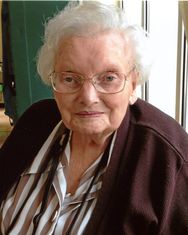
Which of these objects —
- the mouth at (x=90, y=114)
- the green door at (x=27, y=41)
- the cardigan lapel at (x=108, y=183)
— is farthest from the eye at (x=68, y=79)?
the green door at (x=27, y=41)

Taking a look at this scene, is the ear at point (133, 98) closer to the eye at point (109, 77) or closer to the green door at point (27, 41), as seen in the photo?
the eye at point (109, 77)

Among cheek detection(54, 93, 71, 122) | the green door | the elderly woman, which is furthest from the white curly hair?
the green door

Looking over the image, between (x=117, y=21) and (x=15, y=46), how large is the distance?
140cm

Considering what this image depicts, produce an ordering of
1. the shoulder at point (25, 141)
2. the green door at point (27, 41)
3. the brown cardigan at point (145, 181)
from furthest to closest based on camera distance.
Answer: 1. the green door at point (27, 41)
2. the shoulder at point (25, 141)
3. the brown cardigan at point (145, 181)

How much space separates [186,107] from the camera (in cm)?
216

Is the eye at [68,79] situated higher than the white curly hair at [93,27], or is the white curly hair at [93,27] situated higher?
the white curly hair at [93,27]

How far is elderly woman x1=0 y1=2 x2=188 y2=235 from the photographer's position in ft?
3.55

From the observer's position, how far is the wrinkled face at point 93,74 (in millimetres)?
1078

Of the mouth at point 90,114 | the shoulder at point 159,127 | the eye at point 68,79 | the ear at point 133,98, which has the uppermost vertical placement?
the eye at point 68,79

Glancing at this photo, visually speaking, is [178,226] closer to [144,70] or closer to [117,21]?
[144,70]

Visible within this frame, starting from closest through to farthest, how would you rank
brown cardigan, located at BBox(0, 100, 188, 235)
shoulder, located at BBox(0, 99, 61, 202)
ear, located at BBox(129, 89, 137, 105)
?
brown cardigan, located at BBox(0, 100, 188, 235)
ear, located at BBox(129, 89, 137, 105)
shoulder, located at BBox(0, 99, 61, 202)

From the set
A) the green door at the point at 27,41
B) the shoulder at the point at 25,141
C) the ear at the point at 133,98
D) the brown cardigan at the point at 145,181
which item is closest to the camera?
the brown cardigan at the point at 145,181

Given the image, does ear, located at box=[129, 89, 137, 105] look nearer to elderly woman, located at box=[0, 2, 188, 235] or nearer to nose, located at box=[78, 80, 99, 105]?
elderly woman, located at box=[0, 2, 188, 235]

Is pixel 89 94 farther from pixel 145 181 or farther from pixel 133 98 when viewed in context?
pixel 145 181
